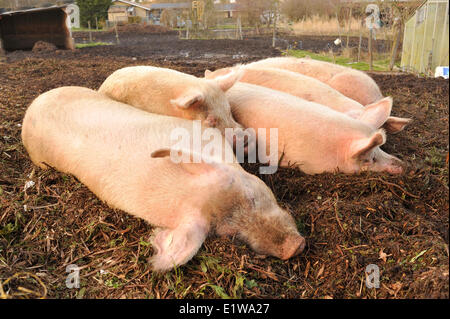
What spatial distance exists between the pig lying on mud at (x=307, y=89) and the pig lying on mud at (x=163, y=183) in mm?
1638

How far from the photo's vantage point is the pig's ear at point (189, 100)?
372cm

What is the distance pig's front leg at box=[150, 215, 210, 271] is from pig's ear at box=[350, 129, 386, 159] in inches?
64.8

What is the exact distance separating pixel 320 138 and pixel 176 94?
1475 millimetres

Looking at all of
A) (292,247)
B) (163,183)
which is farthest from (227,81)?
(292,247)

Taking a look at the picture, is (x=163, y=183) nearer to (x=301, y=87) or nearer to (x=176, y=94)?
(x=176, y=94)

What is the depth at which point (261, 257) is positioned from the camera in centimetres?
256

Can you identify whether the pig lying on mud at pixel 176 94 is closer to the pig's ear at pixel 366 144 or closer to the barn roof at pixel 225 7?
the pig's ear at pixel 366 144

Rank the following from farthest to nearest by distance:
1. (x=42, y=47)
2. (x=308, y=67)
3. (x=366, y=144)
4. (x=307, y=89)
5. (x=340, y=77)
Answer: (x=42, y=47), (x=308, y=67), (x=340, y=77), (x=307, y=89), (x=366, y=144)

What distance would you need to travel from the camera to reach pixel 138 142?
314 centimetres

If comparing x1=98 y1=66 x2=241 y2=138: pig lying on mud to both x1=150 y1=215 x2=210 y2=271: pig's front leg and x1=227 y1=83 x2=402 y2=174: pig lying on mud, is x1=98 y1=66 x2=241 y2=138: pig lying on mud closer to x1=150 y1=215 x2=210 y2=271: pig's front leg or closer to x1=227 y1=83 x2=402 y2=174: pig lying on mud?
x1=227 y1=83 x2=402 y2=174: pig lying on mud

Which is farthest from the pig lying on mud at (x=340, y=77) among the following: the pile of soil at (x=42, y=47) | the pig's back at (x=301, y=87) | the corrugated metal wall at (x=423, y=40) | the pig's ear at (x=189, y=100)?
the pile of soil at (x=42, y=47)

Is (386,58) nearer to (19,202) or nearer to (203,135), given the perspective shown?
(203,135)

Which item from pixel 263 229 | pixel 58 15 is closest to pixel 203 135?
pixel 263 229

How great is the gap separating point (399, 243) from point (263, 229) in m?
0.93
